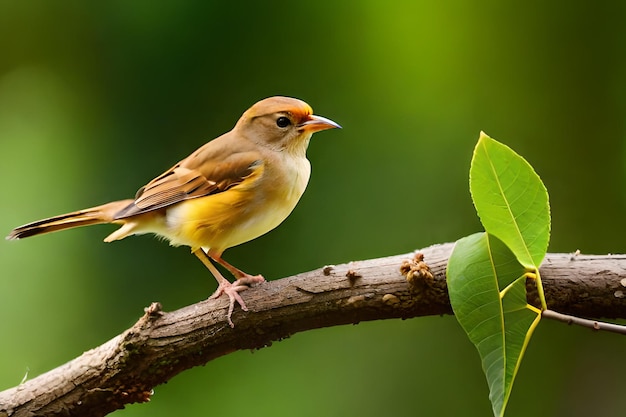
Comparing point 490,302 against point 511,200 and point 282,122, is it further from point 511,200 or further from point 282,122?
point 282,122

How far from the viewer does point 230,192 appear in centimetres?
192

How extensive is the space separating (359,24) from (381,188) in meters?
0.67

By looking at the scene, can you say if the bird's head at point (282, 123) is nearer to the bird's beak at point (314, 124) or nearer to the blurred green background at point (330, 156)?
the bird's beak at point (314, 124)

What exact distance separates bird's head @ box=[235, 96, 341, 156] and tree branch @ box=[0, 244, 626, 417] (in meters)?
0.48

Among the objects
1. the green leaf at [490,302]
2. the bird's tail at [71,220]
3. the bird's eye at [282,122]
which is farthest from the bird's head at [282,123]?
the green leaf at [490,302]

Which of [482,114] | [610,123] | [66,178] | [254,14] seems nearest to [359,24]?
[254,14]

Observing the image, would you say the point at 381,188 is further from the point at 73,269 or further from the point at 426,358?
the point at 73,269

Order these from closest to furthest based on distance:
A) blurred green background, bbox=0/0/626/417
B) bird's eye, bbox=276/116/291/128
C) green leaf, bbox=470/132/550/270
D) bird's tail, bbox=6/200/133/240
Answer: green leaf, bbox=470/132/550/270 → bird's tail, bbox=6/200/133/240 → bird's eye, bbox=276/116/291/128 → blurred green background, bbox=0/0/626/417

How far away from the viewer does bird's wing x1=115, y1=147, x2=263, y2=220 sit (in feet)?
6.41

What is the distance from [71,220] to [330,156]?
A: 1295mm

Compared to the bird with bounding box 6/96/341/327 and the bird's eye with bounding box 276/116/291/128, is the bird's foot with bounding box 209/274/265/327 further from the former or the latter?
the bird's eye with bounding box 276/116/291/128

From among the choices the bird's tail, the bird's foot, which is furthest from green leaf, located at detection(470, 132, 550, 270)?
the bird's tail

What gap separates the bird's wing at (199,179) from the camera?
1954 millimetres

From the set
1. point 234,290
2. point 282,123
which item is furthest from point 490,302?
point 282,123
